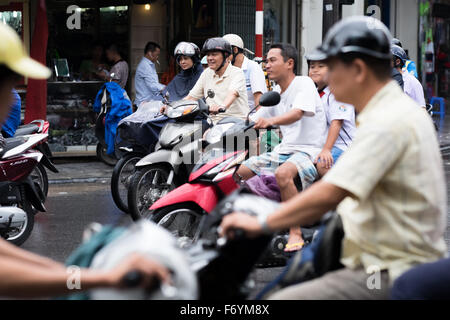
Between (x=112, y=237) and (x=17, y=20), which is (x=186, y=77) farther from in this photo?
(x=112, y=237)

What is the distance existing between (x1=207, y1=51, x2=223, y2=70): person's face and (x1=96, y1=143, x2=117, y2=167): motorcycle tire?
194 inches

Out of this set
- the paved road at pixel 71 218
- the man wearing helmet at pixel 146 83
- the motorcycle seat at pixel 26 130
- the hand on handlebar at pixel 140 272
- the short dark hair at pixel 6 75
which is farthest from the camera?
the man wearing helmet at pixel 146 83

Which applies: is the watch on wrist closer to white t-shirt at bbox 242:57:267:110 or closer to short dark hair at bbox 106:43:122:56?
white t-shirt at bbox 242:57:267:110

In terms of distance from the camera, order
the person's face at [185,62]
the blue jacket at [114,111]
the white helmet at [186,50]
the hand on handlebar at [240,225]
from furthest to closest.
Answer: the blue jacket at [114,111] → the person's face at [185,62] → the white helmet at [186,50] → the hand on handlebar at [240,225]

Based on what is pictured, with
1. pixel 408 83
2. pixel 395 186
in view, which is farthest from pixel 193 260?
pixel 408 83

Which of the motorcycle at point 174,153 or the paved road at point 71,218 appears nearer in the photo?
the paved road at point 71,218

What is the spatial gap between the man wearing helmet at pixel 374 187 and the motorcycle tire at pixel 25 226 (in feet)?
14.6

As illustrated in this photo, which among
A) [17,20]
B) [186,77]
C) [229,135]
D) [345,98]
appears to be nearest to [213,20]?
[17,20]

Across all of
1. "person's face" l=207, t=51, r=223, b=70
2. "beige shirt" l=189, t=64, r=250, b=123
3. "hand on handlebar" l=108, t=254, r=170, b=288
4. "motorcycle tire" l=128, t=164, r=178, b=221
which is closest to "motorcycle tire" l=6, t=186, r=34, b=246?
"motorcycle tire" l=128, t=164, r=178, b=221

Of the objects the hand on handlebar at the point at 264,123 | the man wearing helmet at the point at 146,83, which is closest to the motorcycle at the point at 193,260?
the hand on handlebar at the point at 264,123

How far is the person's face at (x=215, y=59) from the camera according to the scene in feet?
25.3

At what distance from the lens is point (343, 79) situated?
279cm

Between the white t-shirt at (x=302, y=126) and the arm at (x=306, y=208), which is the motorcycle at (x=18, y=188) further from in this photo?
the arm at (x=306, y=208)
